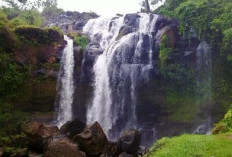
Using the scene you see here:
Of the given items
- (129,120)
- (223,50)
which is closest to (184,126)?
(129,120)

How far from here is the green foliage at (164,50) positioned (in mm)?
28703

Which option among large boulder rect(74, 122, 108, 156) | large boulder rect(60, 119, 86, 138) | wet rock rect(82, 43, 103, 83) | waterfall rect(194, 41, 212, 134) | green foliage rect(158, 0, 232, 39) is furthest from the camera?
wet rock rect(82, 43, 103, 83)

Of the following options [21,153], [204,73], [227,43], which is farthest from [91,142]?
[204,73]

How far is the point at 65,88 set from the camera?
29.5 metres

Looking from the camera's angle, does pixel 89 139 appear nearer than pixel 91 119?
Yes

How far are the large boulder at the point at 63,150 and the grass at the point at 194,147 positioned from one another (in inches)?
236

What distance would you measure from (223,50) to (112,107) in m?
10.5

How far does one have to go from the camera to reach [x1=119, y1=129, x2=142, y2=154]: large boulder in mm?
19609

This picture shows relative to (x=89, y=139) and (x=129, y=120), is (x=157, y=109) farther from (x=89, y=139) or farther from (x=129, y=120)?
(x=89, y=139)

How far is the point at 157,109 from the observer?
28.8 metres

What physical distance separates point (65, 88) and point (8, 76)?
518 cm

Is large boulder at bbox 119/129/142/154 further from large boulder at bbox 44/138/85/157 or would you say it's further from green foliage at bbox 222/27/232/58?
green foliage at bbox 222/27/232/58

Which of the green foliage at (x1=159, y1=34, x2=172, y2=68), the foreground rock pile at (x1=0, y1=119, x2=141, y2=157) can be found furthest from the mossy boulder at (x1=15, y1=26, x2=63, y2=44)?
the foreground rock pile at (x1=0, y1=119, x2=141, y2=157)

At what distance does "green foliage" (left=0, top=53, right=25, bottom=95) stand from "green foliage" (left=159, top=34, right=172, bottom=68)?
39.9 ft
